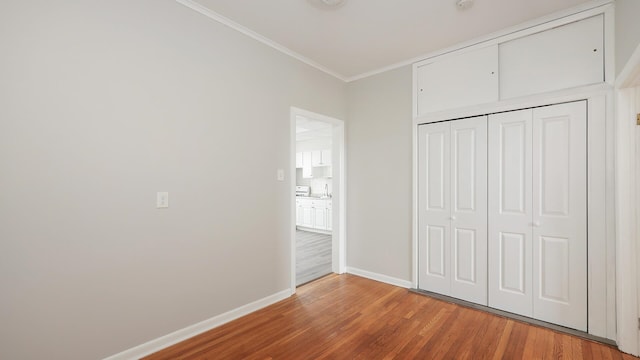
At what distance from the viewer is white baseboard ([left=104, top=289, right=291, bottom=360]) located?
6.75 feet

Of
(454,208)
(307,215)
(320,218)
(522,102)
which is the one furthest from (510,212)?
(307,215)

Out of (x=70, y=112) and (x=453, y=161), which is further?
(x=453, y=161)

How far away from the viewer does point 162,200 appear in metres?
2.22

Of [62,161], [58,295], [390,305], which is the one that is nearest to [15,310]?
[58,295]

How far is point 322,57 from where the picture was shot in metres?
3.39

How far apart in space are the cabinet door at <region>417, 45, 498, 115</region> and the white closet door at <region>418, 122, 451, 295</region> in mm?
279

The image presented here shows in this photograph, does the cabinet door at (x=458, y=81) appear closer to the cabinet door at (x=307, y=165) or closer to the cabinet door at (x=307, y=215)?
the cabinet door at (x=307, y=215)

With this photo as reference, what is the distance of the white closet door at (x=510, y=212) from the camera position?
8.71 ft

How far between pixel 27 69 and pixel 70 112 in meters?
0.30

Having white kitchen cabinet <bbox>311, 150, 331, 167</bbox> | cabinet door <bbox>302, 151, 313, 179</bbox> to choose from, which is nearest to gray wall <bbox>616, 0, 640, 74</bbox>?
white kitchen cabinet <bbox>311, 150, 331, 167</bbox>

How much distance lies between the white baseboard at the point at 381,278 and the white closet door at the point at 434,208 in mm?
195

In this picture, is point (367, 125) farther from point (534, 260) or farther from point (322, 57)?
point (534, 260)

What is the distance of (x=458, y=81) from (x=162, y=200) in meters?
3.22

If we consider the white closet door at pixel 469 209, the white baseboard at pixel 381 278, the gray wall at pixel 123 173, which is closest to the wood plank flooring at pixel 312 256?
the white baseboard at pixel 381 278
